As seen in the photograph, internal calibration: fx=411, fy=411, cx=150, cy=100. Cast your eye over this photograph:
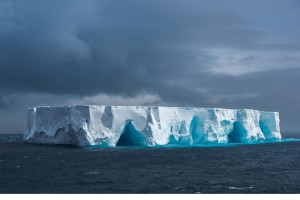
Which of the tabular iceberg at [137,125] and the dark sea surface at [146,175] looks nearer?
the dark sea surface at [146,175]

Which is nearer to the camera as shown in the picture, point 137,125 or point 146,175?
point 146,175

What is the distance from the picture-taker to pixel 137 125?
104ft

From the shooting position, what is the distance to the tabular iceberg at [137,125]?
30.6m

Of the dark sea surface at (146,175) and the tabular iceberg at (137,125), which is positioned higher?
the tabular iceberg at (137,125)

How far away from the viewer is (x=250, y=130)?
38.8 m

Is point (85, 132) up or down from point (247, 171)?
up

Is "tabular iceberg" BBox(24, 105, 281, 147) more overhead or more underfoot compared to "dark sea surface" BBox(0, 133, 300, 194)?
more overhead

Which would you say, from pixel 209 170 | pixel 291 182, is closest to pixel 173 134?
pixel 209 170

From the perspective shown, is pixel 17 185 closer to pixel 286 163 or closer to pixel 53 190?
pixel 53 190

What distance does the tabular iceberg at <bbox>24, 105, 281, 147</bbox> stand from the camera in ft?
101

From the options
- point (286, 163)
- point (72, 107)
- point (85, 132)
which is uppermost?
point (72, 107)

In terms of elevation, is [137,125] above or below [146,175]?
above

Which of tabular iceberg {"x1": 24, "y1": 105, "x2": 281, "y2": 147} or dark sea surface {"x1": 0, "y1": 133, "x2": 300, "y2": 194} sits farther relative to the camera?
tabular iceberg {"x1": 24, "y1": 105, "x2": 281, "y2": 147}

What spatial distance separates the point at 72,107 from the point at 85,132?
2220mm
